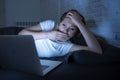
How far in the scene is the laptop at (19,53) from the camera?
3.05ft

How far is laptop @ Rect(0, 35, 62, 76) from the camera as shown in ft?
3.05

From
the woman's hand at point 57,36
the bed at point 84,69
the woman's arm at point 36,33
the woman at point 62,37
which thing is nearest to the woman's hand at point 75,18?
the woman at point 62,37

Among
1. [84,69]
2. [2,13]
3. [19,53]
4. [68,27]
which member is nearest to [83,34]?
[68,27]

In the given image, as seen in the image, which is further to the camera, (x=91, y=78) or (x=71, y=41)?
(x=71, y=41)

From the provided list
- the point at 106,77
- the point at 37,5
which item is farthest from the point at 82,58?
the point at 37,5

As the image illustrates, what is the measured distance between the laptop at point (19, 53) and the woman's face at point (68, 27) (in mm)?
772

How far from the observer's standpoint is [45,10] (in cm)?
412

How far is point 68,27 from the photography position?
1702 mm

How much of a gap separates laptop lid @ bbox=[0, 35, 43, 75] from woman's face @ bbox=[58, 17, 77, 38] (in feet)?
2.53

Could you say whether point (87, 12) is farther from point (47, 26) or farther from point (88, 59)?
point (88, 59)

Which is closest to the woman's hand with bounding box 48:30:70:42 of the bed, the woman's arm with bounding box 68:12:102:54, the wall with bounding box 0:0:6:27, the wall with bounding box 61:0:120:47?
the woman's arm with bounding box 68:12:102:54

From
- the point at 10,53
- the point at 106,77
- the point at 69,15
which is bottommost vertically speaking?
the point at 106,77

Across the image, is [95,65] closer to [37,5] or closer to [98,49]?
[98,49]

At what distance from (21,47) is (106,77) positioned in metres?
0.44
